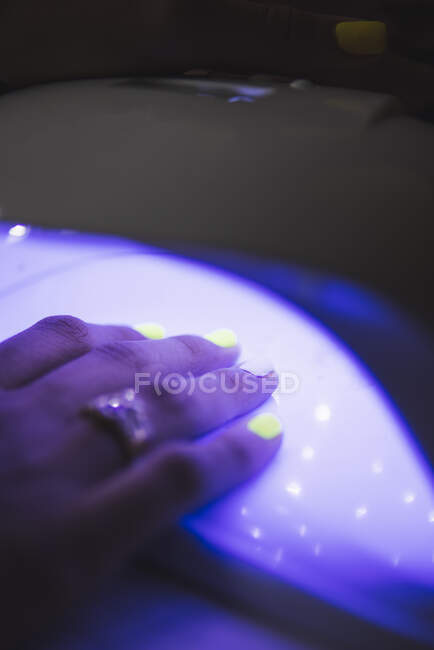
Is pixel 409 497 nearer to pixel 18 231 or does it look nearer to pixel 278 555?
pixel 278 555

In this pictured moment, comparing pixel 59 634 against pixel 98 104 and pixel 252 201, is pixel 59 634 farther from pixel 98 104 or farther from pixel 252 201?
pixel 98 104

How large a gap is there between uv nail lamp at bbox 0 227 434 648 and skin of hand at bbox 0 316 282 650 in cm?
2

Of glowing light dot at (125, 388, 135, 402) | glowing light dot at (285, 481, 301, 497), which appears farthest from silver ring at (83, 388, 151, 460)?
glowing light dot at (285, 481, 301, 497)

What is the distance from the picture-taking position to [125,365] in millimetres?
438

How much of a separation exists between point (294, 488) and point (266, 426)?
51 millimetres

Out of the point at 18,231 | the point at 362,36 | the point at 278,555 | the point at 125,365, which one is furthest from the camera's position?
the point at 362,36

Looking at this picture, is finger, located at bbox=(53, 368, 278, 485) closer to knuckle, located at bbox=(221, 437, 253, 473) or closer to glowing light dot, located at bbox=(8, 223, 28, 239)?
knuckle, located at bbox=(221, 437, 253, 473)

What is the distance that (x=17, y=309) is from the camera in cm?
51

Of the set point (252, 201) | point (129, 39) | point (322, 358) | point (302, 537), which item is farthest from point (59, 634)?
point (129, 39)

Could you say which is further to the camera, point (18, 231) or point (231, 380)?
point (18, 231)

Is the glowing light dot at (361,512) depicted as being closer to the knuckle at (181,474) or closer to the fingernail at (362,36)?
the knuckle at (181,474)

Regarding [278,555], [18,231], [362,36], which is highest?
[362,36]

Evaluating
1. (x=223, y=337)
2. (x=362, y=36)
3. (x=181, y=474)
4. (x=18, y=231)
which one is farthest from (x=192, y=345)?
(x=362, y=36)

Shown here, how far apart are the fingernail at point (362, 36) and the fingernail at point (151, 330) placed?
47cm
